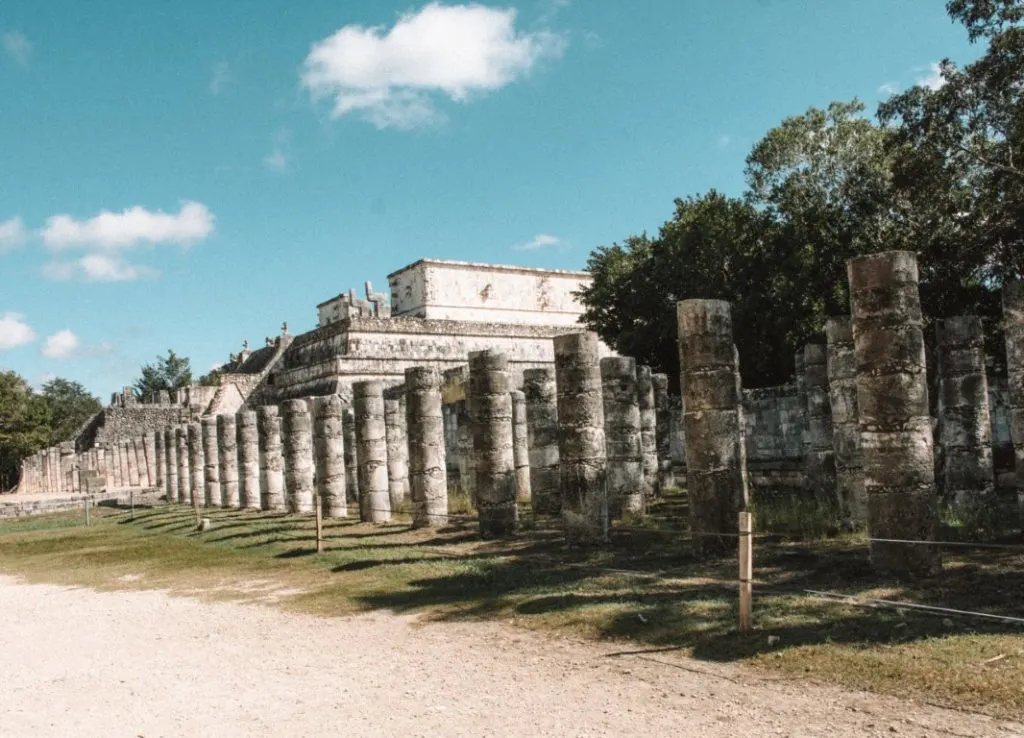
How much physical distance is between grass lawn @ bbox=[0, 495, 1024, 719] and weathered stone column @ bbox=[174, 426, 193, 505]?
1444 cm

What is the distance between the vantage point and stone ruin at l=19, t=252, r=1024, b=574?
28.8 ft

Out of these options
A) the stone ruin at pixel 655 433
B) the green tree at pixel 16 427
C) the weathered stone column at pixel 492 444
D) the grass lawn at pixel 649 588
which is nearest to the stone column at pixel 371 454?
the stone ruin at pixel 655 433

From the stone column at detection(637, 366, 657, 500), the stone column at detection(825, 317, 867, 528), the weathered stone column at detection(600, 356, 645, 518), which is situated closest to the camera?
the stone column at detection(825, 317, 867, 528)

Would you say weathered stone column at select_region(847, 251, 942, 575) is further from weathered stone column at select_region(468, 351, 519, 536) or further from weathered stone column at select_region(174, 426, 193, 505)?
weathered stone column at select_region(174, 426, 193, 505)

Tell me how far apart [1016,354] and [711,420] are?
4228 millimetres

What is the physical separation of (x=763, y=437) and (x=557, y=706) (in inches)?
775

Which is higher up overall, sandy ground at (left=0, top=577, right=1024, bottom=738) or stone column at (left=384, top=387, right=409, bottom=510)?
stone column at (left=384, top=387, right=409, bottom=510)

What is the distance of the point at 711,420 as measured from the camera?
1048cm

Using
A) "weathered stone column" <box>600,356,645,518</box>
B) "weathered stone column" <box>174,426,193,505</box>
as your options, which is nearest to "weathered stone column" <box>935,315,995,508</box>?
"weathered stone column" <box>600,356,645,518</box>

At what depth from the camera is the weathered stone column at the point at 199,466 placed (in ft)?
90.1

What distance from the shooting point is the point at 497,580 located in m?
9.77

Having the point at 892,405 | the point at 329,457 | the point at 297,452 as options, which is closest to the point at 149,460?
the point at 297,452

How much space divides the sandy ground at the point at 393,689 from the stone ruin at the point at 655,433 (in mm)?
2965

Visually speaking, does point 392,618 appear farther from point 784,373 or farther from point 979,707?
point 784,373
